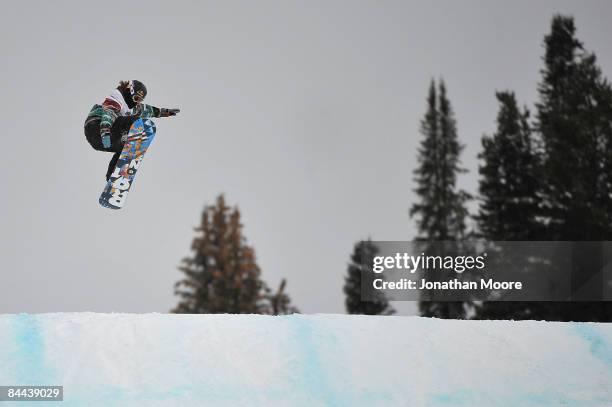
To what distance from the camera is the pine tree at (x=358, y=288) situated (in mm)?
51594

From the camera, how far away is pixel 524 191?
141 feet

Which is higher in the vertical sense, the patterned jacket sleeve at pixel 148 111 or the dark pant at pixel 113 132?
the patterned jacket sleeve at pixel 148 111

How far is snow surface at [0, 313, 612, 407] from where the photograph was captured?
1184cm

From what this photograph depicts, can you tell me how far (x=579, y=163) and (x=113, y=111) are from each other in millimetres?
30146

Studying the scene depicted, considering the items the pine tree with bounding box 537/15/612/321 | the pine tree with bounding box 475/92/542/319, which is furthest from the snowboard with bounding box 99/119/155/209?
the pine tree with bounding box 475/92/542/319

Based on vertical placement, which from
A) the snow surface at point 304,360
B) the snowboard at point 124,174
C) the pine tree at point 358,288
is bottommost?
the snow surface at point 304,360

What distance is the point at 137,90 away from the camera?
1300 centimetres

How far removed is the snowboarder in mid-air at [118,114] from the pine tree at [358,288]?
37.8m

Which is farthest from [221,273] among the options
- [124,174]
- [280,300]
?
[124,174]

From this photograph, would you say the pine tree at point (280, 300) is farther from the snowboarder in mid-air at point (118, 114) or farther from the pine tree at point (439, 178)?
the snowboarder in mid-air at point (118, 114)

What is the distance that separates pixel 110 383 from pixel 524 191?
3389cm

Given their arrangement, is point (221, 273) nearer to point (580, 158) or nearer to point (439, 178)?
point (439, 178)

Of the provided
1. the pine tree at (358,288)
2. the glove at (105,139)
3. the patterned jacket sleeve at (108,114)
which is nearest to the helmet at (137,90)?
the patterned jacket sleeve at (108,114)

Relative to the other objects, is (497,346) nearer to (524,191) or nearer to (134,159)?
(134,159)
